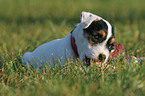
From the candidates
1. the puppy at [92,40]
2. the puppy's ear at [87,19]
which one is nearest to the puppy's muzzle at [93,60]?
the puppy at [92,40]

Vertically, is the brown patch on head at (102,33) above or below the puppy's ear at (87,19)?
below

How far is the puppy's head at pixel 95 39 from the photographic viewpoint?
Answer: 115 inches

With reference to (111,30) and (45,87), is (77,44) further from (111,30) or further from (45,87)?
(45,87)

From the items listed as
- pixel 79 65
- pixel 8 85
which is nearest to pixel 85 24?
pixel 79 65

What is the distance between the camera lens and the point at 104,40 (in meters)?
2.94

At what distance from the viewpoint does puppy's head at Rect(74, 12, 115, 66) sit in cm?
292

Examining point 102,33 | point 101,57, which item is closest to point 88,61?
point 101,57

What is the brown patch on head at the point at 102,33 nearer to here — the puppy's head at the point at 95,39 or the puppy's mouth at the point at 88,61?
the puppy's head at the point at 95,39

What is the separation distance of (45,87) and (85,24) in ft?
3.43

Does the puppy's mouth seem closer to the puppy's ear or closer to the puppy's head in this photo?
the puppy's head

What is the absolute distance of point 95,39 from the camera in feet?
9.61

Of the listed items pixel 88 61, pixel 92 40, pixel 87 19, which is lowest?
pixel 88 61

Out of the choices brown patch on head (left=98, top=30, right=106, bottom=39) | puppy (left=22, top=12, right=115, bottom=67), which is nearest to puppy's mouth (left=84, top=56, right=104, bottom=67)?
puppy (left=22, top=12, right=115, bottom=67)

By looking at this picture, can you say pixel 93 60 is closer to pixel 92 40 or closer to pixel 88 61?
pixel 88 61
